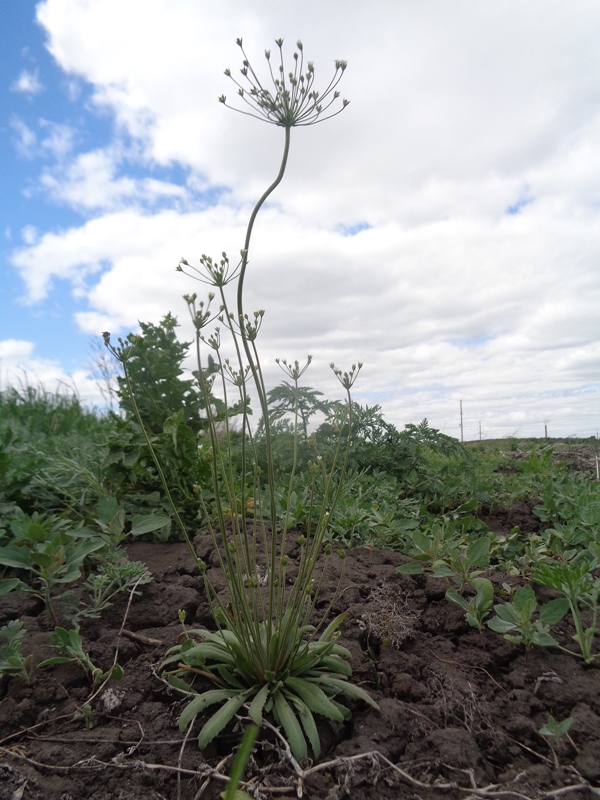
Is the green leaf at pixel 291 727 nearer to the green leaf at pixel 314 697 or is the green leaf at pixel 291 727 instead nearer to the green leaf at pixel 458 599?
the green leaf at pixel 314 697

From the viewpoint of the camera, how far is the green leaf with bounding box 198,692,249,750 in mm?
1612

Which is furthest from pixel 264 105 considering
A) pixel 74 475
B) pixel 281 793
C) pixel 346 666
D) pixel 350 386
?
pixel 74 475

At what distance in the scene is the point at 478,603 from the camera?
217 cm

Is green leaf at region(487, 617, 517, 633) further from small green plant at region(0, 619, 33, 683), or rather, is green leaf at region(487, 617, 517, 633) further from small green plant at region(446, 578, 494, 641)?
small green plant at region(0, 619, 33, 683)

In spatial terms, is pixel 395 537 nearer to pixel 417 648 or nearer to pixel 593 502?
pixel 417 648

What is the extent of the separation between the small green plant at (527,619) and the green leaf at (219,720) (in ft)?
3.07

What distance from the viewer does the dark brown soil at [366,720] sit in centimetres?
152

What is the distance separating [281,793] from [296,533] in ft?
5.63

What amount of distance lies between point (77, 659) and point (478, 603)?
4.81 feet

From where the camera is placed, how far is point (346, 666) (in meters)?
1.87

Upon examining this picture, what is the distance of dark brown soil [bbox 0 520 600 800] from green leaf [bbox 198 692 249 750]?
0.06 m

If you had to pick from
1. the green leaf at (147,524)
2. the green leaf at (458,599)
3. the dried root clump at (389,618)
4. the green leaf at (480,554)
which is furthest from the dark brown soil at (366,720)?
the green leaf at (147,524)

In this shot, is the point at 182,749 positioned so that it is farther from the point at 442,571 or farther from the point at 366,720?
the point at 442,571

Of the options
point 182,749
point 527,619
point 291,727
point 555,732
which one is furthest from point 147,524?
point 555,732
